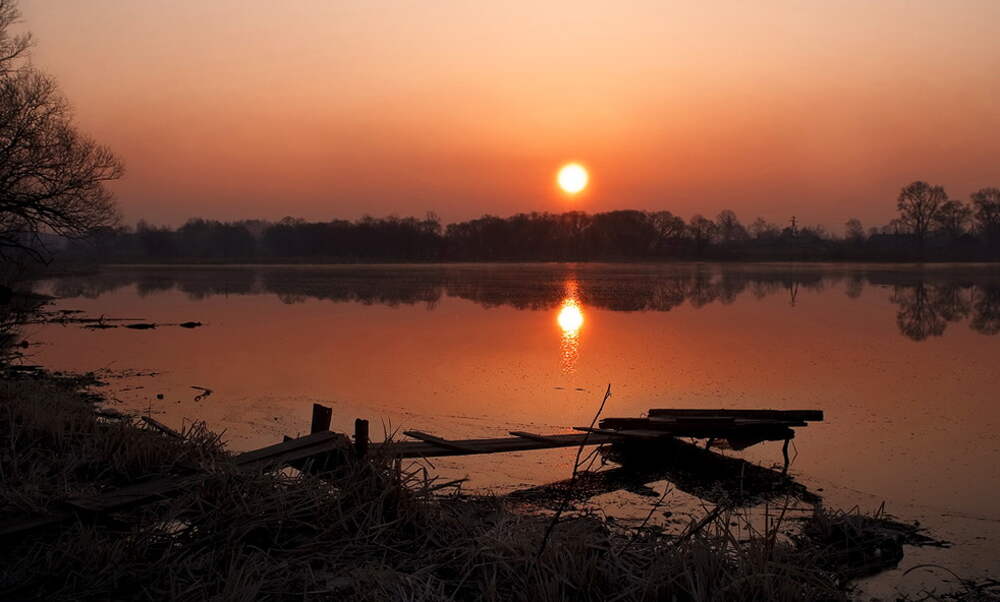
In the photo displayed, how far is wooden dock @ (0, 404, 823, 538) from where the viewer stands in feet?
17.8

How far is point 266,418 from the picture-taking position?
10945 millimetres

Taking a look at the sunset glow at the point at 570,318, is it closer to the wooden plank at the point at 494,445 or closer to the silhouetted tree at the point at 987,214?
the wooden plank at the point at 494,445

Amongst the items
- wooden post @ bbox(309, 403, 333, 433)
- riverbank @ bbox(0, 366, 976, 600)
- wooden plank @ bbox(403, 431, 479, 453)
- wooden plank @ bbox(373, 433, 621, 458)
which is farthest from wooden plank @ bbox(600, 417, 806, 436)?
wooden post @ bbox(309, 403, 333, 433)

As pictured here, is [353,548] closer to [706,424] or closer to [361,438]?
[361,438]

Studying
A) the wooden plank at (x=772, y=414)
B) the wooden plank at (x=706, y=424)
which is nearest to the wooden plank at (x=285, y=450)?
the wooden plank at (x=706, y=424)

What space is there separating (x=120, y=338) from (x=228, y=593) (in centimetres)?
1858

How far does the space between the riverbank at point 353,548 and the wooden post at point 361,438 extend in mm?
236

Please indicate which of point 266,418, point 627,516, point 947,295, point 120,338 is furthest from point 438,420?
point 947,295

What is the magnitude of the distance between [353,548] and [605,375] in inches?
373

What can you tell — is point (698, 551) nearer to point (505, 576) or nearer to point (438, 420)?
point (505, 576)

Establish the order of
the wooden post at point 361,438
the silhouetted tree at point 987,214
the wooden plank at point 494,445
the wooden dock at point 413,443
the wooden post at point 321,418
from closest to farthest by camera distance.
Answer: the wooden dock at point 413,443
the wooden post at point 361,438
the wooden post at point 321,418
the wooden plank at point 494,445
the silhouetted tree at point 987,214

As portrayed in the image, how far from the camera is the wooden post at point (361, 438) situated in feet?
20.4

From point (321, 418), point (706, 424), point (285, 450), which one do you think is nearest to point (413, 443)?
point (321, 418)

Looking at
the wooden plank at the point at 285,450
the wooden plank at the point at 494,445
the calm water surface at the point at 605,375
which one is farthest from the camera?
the calm water surface at the point at 605,375
